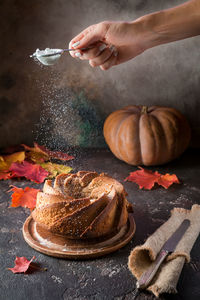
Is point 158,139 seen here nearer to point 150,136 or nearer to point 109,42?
point 150,136

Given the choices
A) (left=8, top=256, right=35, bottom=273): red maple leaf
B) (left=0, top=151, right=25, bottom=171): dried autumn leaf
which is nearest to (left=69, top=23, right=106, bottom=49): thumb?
(left=0, top=151, right=25, bottom=171): dried autumn leaf

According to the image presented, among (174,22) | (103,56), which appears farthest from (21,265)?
(174,22)

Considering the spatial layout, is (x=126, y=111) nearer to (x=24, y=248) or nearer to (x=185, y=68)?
(x=185, y=68)

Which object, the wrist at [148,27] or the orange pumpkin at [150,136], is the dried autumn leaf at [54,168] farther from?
the wrist at [148,27]

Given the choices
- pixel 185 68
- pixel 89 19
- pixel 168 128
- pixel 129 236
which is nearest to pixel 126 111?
pixel 168 128

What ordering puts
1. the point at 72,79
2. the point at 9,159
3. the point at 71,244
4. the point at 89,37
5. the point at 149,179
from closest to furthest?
the point at 71,244 < the point at 89,37 < the point at 149,179 < the point at 9,159 < the point at 72,79

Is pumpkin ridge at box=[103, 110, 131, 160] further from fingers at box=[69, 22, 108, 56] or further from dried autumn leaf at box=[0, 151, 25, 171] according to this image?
fingers at box=[69, 22, 108, 56]

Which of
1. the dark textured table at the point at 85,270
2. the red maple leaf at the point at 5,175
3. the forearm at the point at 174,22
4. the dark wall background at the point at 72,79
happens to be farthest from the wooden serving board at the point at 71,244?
the dark wall background at the point at 72,79
